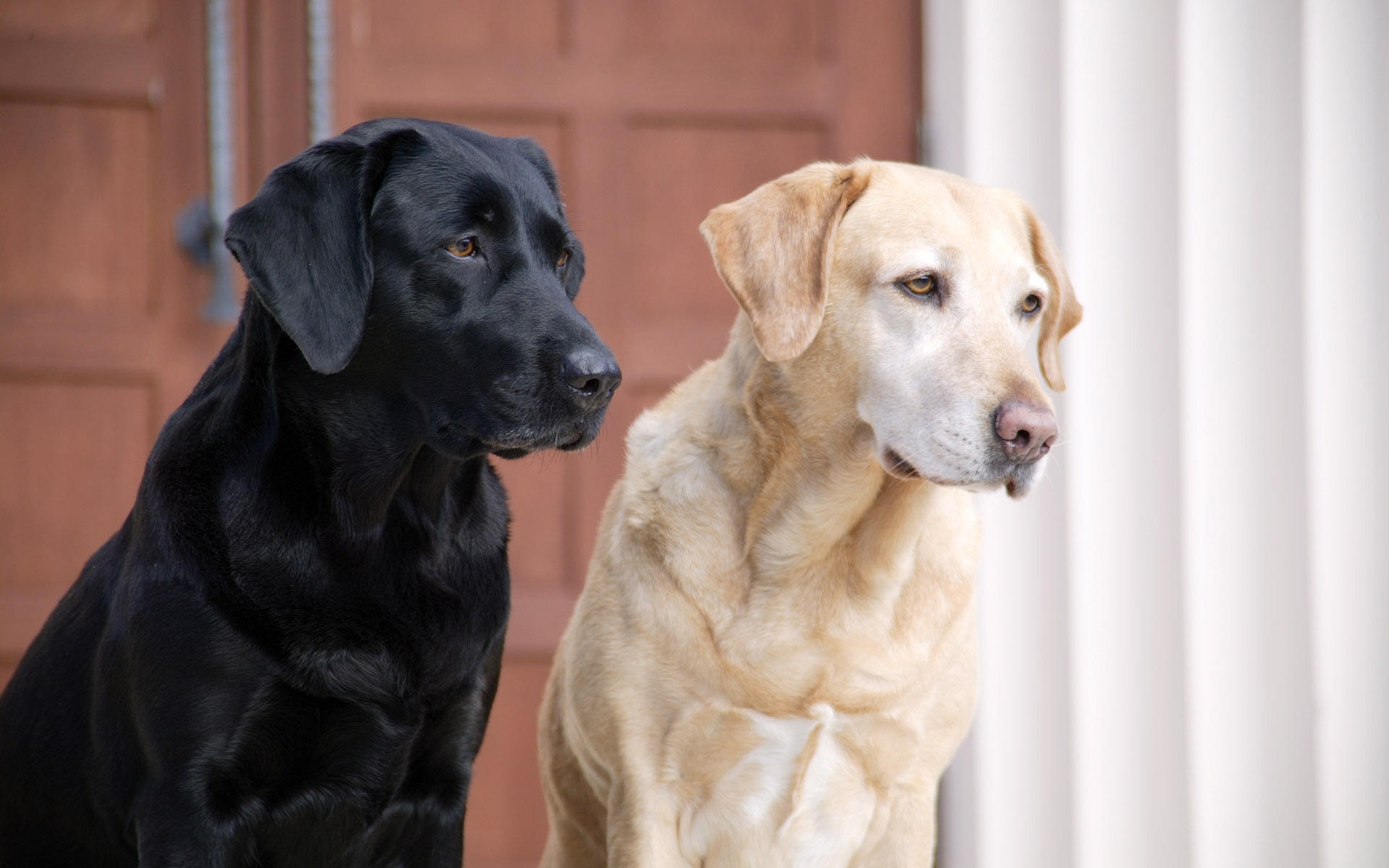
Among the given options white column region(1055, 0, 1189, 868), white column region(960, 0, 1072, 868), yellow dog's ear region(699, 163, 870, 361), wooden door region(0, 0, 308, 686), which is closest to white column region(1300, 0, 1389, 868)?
white column region(1055, 0, 1189, 868)

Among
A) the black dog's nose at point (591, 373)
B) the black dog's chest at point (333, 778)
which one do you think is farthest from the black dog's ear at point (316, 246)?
the black dog's chest at point (333, 778)

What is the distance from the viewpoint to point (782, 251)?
5.67 feet

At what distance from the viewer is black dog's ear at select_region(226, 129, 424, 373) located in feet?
4.75

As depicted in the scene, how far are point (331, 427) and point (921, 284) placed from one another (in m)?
0.89

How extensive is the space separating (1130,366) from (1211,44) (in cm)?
77

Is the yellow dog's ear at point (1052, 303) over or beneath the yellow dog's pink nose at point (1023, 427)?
over

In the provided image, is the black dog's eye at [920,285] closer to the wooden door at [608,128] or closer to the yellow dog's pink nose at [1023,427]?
the yellow dog's pink nose at [1023,427]

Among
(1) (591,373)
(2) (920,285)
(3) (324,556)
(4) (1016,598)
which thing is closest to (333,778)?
(3) (324,556)

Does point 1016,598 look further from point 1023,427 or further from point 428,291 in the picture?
point 428,291

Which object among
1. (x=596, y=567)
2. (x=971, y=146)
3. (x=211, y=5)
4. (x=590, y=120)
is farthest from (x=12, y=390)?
(x=971, y=146)

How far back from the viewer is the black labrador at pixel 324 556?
1.46 m

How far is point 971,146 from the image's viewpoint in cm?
286

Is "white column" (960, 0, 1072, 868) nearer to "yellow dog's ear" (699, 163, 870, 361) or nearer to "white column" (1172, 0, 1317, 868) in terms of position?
"white column" (1172, 0, 1317, 868)

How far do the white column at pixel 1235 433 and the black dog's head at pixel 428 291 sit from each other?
1711mm
